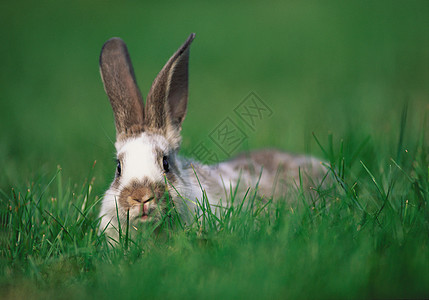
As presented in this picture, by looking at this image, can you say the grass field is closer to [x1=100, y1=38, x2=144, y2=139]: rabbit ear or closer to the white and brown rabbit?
the white and brown rabbit

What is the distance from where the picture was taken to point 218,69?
9953 mm

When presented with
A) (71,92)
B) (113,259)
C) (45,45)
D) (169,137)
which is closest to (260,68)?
(71,92)

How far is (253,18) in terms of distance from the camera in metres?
13.4

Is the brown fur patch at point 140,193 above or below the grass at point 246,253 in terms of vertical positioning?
above

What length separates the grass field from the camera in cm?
245

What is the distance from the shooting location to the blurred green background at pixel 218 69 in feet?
18.5

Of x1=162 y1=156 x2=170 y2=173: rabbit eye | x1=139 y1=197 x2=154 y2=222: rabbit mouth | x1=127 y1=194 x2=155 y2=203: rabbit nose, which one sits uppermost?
x1=162 y1=156 x2=170 y2=173: rabbit eye

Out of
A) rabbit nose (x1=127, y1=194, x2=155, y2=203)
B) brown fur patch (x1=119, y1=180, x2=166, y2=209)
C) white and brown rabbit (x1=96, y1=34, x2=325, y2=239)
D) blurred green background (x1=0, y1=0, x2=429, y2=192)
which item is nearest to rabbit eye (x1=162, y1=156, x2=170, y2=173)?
white and brown rabbit (x1=96, y1=34, x2=325, y2=239)

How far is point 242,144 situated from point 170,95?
1.64 m

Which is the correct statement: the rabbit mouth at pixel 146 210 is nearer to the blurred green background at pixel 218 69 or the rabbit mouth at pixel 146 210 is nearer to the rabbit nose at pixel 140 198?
the rabbit nose at pixel 140 198

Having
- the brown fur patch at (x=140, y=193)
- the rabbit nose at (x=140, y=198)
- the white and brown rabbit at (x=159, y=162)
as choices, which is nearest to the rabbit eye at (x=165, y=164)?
the white and brown rabbit at (x=159, y=162)

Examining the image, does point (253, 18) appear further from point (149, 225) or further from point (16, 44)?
point (149, 225)

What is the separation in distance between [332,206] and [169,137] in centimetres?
144

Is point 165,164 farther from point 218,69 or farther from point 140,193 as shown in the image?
point 218,69
